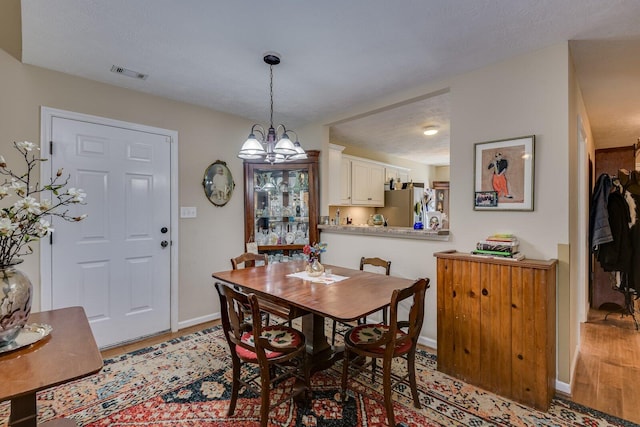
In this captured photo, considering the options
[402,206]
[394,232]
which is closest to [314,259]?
[394,232]

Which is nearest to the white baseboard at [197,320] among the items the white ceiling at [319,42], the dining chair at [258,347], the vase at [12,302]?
the dining chair at [258,347]

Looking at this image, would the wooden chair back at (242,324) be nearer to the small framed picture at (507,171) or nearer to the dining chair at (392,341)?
the dining chair at (392,341)

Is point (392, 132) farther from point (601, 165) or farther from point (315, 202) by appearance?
point (601, 165)

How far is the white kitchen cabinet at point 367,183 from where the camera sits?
5160 millimetres

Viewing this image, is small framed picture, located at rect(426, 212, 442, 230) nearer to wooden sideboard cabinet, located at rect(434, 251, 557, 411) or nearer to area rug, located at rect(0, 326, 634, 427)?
wooden sideboard cabinet, located at rect(434, 251, 557, 411)

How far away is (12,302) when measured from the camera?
1150 millimetres

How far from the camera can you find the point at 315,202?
3.83 m

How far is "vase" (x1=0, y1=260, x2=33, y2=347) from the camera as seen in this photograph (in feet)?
3.71

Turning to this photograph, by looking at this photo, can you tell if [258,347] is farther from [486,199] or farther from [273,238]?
[273,238]

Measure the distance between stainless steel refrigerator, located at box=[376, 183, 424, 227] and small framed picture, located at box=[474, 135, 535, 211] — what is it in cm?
317

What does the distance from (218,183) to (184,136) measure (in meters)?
0.61

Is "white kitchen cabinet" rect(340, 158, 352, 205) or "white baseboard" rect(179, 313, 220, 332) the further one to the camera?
"white kitchen cabinet" rect(340, 158, 352, 205)

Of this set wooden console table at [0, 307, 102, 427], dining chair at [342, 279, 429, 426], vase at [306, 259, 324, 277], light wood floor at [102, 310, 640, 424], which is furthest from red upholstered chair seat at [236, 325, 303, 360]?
light wood floor at [102, 310, 640, 424]

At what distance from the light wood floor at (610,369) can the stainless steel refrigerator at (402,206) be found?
2.89m
